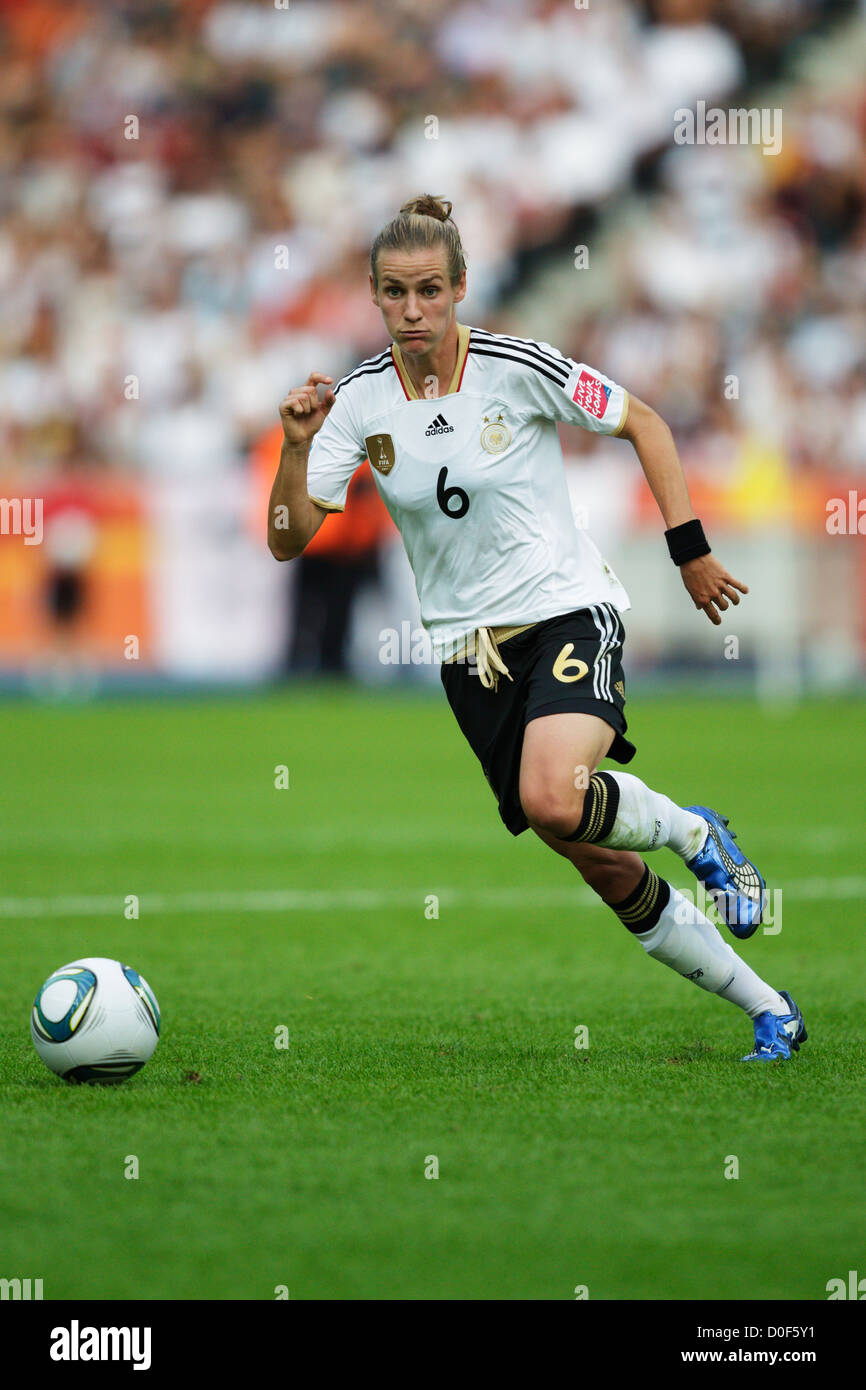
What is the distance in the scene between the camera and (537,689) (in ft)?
16.3

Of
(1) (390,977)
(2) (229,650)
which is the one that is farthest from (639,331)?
(1) (390,977)

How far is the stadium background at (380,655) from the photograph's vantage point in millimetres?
3707

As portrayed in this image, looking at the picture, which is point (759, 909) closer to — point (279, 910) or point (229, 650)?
point (279, 910)

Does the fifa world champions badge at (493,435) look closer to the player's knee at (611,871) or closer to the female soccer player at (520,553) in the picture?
the female soccer player at (520,553)

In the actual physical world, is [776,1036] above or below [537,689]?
below

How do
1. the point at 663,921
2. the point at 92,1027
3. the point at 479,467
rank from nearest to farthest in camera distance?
the point at 92,1027 < the point at 663,921 < the point at 479,467

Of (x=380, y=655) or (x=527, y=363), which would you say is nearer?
(x=527, y=363)

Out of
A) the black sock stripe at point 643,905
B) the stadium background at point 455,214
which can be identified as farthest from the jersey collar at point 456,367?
the stadium background at point 455,214

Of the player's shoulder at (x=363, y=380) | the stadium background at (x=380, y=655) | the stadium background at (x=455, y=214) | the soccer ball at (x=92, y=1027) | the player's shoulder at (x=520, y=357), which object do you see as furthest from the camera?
the stadium background at (x=455, y=214)

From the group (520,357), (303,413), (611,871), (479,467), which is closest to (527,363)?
(520,357)

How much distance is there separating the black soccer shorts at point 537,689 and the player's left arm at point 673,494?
0.31m

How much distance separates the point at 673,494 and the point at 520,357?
0.58m

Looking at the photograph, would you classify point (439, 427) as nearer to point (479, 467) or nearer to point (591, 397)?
point (479, 467)

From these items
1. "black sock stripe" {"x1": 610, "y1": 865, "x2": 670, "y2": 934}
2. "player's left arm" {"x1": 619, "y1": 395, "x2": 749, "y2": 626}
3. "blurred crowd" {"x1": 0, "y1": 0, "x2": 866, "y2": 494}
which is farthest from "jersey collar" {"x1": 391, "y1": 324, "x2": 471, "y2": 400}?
"blurred crowd" {"x1": 0, "y1": 0, "x2": 866, "y2": 494}
